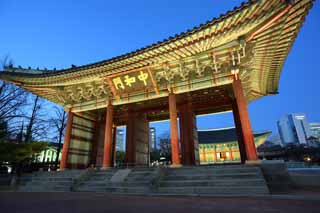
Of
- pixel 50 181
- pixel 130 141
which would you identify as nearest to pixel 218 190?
pixel 130 141

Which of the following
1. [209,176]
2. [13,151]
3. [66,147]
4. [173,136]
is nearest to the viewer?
[209,176]

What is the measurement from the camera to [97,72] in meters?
12.2

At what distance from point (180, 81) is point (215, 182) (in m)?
6.44

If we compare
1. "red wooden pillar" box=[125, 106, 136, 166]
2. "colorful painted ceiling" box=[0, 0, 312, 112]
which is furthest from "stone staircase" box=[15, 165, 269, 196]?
"colorful painted ceiling" box=[0, 0, 312, 112]

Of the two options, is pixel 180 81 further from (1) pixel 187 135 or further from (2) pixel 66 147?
(2) pixel 66 147

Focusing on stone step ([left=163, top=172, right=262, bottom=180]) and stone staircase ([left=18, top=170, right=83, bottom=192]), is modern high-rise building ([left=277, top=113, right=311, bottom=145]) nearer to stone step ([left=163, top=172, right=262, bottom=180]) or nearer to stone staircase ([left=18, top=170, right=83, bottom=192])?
stone step ([left=163, top=172, right=262, bottom=180])

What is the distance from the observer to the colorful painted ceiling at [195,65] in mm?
7805

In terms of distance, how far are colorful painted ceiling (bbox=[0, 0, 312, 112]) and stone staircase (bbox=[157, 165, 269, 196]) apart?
500 cm

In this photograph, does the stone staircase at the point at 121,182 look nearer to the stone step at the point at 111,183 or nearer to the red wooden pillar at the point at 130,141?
the stone step at the point at 111,183

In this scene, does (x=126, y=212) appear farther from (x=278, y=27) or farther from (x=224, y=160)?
(x=224, y=160)

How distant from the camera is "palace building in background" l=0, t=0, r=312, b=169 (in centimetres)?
828

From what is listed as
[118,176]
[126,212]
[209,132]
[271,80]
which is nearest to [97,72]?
[118,176]

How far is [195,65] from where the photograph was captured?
440 inches

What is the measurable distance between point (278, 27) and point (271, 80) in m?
5.37
